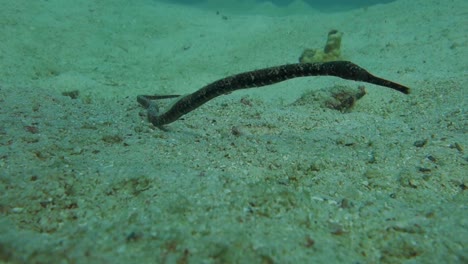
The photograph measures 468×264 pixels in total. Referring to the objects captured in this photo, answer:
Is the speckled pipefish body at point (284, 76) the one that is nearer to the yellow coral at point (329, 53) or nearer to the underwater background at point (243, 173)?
the underwater background at point (243, 173)

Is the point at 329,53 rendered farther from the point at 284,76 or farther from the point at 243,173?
the point at 243,173

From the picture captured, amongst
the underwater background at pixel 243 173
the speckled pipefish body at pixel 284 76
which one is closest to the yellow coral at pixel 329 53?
the underwater background at pixel 243 173

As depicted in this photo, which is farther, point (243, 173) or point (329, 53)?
point (329, 53)

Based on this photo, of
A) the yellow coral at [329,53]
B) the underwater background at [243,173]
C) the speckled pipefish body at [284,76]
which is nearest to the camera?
the underwater background at [243,173]

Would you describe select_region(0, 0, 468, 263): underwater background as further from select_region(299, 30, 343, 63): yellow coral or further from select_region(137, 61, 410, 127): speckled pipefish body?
select_region(299, 30, 343, 63): yellow coral

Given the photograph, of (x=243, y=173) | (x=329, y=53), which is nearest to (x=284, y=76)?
(x=243, y=173)

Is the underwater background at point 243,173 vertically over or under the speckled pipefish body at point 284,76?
under

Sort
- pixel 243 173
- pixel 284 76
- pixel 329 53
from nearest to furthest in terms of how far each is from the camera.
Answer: pixel 243 173, pixel 284 76, pixel 329 53

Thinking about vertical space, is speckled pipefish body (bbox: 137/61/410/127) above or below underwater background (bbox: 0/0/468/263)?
above

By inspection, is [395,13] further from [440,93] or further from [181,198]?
[181,198]

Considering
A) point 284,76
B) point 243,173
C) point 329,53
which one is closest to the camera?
point 243,173

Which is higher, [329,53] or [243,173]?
[329,53]

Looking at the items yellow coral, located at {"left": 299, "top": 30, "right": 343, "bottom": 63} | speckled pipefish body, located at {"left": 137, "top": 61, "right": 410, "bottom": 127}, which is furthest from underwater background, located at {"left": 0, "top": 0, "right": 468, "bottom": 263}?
yellow coral, located at {"left": 299, "top": 30, "right": 343, "bottom": 63}
